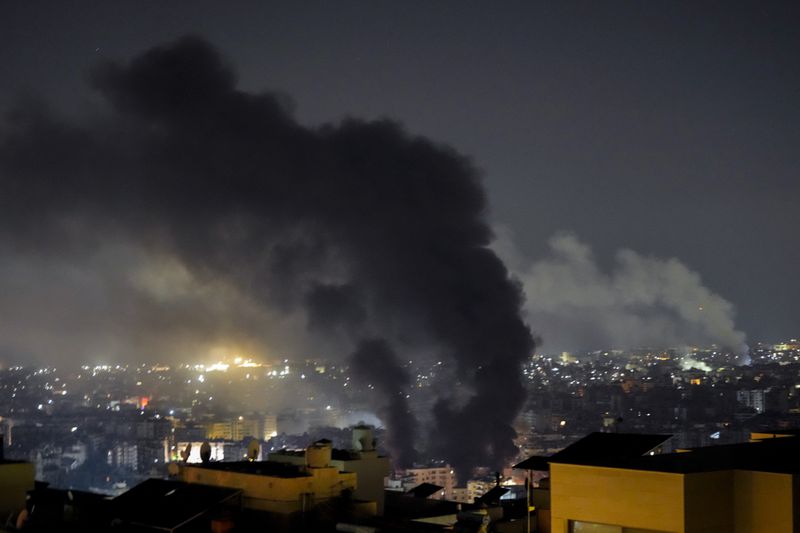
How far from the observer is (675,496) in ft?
26.8

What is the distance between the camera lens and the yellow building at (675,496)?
26.8 ft

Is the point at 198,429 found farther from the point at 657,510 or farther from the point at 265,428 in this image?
the point at 657,510

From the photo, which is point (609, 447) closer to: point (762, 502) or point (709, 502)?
point (709, 502)

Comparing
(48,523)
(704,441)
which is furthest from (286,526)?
(704,441)

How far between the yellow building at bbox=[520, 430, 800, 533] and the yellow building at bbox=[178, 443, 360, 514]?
5.96 m

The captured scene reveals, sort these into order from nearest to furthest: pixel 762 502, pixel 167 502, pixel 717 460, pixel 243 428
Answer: pixel 762 502 < pixel 717 460 < pixel 167 502 < pixel 243 428

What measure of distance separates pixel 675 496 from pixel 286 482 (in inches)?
275

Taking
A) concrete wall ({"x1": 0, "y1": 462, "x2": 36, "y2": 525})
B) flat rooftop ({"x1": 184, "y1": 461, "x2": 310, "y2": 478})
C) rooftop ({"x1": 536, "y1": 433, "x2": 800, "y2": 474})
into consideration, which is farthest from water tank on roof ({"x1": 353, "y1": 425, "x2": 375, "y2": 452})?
rooftop ({"x1": 536, "y1": 433, "x2": 800, "y2": 474})

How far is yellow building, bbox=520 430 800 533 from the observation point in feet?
26.8

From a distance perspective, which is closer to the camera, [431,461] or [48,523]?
[48,523]

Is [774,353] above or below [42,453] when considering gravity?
above

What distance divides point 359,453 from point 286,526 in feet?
18.9

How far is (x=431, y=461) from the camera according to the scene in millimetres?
40562

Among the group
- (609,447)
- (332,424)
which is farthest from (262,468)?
(332,424)
